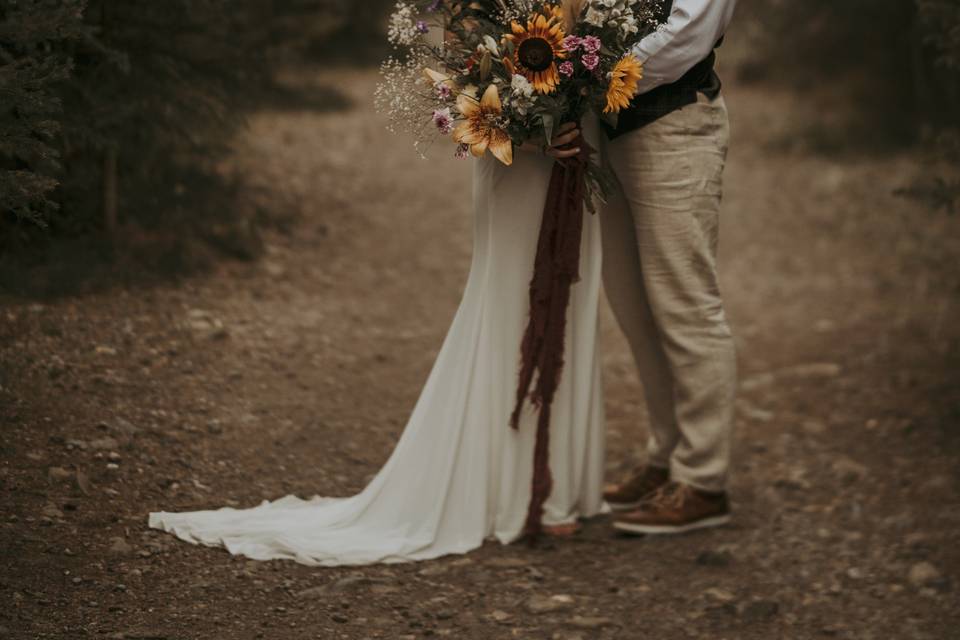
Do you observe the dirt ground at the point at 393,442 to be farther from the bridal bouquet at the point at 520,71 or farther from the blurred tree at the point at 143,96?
the bridal bouquet at the point at 520,71

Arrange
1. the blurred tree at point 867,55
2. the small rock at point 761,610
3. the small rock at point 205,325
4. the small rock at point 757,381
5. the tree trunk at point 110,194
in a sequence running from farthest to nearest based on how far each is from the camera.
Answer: the blurred tree at point 867,55 → the small rock at point 757,381 → the tree trunk at point 110,194 → the small rock at point 205,325 → the small rock at point 761,610

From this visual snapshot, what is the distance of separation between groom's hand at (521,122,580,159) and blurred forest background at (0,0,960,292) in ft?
4.95

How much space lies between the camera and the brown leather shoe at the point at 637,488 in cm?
414

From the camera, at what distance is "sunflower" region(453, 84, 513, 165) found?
3203mm

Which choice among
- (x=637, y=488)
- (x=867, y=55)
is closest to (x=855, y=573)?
(x=637, y=488)

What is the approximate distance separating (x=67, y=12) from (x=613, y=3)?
1657mm

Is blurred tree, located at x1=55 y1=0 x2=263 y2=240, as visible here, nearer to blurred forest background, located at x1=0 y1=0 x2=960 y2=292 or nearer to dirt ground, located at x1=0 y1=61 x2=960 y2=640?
blurred forest background, located at x1=0 y1=0 x2=960 y2=292

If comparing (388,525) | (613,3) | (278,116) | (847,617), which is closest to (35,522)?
(388,525)

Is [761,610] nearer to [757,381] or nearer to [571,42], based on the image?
[571,42]

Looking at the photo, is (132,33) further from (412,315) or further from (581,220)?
(581,220)

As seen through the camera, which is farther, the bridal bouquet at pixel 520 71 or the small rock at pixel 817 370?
the small rock at pixel 817 370

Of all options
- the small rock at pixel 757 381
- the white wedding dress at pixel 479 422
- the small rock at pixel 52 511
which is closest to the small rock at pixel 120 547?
the small rock at pixel 52 511

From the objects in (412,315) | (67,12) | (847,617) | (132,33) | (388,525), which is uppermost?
(132,33)

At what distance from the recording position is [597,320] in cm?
376
